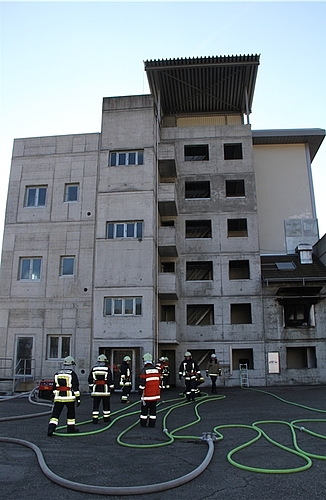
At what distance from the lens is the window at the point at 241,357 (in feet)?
90.8

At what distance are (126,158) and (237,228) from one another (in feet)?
32.5

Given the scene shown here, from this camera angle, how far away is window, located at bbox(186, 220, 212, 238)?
29688 millimetres

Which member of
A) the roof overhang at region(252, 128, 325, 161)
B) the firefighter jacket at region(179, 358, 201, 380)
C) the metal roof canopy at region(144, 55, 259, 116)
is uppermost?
the metal roof canopy at region(144, 55, 259, 116)

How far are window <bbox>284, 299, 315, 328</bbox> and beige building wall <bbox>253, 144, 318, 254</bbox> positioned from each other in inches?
211

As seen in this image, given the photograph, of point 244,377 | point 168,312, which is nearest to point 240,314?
point 244,377

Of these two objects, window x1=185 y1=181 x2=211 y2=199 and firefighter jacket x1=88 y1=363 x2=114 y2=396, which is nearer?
firefighter jacket x1=88 y1=363 x2=114 y2=396

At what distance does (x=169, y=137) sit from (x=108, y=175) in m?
7.24

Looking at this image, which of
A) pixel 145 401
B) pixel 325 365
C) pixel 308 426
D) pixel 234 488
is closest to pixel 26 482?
pixel 234 488

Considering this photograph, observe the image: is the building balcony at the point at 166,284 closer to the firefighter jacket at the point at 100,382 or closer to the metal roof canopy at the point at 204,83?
the firefighter jacket at the point at 100,382

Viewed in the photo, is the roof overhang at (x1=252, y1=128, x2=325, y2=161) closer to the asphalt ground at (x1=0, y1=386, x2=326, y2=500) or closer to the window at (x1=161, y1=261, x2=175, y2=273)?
the window at (x1=161, y1=261, x2=175, y2=273)

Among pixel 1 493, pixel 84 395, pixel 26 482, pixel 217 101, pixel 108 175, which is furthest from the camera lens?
pixel 217 101

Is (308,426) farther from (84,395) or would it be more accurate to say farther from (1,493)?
(84,395)

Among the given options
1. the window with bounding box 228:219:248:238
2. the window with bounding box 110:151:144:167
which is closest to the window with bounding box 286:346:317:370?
the window with bounding box 228:219:248:238

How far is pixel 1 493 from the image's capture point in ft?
19.7
